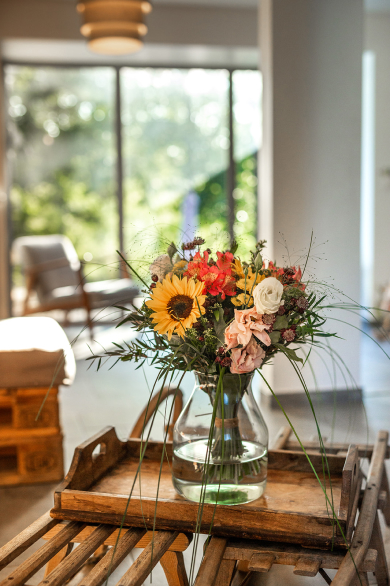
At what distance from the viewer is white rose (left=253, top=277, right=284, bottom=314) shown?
1.06 m

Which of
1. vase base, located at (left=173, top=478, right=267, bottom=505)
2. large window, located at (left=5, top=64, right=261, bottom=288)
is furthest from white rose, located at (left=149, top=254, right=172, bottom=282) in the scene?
large window, located at (left=5, top=64, right=261, bottom=288)

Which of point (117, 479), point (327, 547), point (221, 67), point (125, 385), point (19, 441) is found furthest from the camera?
point (221, 67)

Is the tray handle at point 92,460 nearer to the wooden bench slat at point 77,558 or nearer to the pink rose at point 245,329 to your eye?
the wooden bench slat at point 77,558

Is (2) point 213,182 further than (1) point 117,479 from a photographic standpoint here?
Yes

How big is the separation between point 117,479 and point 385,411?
2286 millimetres

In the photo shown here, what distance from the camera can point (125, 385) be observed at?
4.12 m

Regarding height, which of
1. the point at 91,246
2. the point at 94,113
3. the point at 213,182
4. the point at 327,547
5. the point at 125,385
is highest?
the point at 94,113

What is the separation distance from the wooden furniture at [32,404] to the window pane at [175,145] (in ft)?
12.7

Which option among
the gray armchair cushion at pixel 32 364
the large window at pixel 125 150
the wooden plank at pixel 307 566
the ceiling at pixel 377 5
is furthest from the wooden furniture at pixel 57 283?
the wooden plank at pixel 307 566

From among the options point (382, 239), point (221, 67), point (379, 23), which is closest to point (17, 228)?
point (221, 67)

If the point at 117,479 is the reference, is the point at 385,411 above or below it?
below

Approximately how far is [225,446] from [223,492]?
0.09 m

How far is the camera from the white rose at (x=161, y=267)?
121 cm

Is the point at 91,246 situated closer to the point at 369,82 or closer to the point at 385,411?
the point at 369,82
